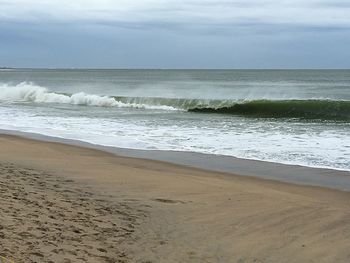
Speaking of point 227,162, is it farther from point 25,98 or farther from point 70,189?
point 25,98

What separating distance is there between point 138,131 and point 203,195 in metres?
8.66

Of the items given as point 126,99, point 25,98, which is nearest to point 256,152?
point 126,99

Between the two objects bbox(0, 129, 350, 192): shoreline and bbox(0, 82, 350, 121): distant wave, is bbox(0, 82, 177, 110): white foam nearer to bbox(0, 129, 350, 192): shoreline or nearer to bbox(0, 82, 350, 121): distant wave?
bbox(0, 82, 350, 121): distant wave

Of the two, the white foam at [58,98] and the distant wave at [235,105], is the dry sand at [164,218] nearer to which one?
the distant wave at [235,105]

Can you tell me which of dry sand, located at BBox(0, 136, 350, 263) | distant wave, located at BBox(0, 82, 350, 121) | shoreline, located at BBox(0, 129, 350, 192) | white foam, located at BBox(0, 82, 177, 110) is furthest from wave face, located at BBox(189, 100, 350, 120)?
dry sand, located at BBox(0, 136, 350, 263)

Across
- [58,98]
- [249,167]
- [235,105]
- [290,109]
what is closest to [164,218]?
[249,167]

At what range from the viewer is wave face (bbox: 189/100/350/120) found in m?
24.3

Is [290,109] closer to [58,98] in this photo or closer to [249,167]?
[249,167]

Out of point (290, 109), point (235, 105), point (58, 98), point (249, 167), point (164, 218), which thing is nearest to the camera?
point (164, 218)

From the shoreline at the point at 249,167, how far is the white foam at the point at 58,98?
17.7 metres

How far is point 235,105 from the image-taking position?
2850 cm

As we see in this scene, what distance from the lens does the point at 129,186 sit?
25.3 feet

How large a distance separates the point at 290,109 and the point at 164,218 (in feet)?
69.5

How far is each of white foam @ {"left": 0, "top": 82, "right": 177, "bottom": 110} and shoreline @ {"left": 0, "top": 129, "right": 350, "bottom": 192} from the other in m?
17.7
